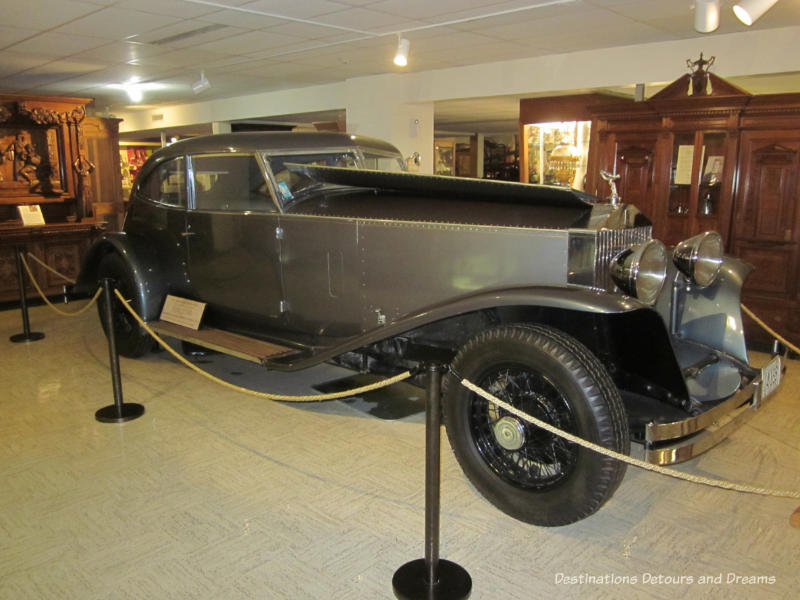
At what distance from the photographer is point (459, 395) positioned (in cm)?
273

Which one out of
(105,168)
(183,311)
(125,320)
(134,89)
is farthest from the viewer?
(105,168)

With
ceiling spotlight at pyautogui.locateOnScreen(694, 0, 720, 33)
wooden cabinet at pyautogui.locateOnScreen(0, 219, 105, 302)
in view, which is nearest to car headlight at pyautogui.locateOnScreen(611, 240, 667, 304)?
ceiling spotlight at pyautogui.locateOnScreen(694, 0, 720, 33)

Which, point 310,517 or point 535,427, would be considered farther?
point 310,517

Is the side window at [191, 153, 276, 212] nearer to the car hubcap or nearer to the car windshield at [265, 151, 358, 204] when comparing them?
the car windshield at [265, 151, 358, 204]

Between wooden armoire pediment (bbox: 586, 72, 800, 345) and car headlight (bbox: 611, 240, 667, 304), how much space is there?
3.23 m

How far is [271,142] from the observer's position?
156 inches

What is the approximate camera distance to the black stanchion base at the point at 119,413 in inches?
148

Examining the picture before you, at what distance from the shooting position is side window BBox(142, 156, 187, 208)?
175 inches

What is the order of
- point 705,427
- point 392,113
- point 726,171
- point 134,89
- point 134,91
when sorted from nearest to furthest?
point 705,427
point 726,171
point 392,113
point 134,89
point 134,91

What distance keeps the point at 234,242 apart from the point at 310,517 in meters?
2.00

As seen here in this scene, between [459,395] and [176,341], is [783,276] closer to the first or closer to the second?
[459,395]

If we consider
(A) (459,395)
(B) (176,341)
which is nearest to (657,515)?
(A) (459,395)

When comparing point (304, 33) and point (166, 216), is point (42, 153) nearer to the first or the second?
point (304, 33)

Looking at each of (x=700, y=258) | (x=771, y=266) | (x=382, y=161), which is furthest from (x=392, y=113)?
(x=700, y=258)
